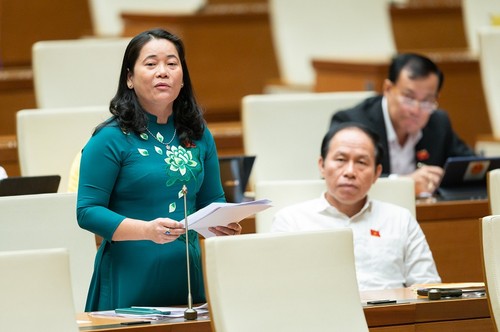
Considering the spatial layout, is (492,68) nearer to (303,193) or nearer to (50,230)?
(303,193)

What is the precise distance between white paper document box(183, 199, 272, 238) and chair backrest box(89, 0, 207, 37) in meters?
3.51

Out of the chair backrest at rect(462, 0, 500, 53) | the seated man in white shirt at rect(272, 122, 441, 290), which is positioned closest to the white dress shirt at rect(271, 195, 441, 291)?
A: the seated man in white shirt at rect(272, 122, 441, 290)

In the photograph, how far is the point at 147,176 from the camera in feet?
8.56

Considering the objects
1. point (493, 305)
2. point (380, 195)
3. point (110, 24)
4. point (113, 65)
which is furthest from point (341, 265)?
point (110, 24)

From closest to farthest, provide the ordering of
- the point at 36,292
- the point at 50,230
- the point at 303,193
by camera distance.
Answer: the point at 36,292 < the point at 50,230 < the point at 303,193

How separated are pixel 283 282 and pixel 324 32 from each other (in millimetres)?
3449

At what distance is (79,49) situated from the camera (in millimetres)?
4625

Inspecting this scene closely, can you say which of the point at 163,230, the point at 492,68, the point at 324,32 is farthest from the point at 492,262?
the point at 324,32

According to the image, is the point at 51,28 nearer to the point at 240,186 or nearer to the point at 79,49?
the point at 79,49

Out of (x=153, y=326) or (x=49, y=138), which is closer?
(x=153, y=326)

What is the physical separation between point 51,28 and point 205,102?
98 centimetres

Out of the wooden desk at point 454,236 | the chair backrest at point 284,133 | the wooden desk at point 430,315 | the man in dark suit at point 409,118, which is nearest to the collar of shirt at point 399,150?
the man in dark suit at point 409,118

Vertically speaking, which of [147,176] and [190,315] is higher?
[147,176]

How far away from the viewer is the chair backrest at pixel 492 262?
2.59 metres
